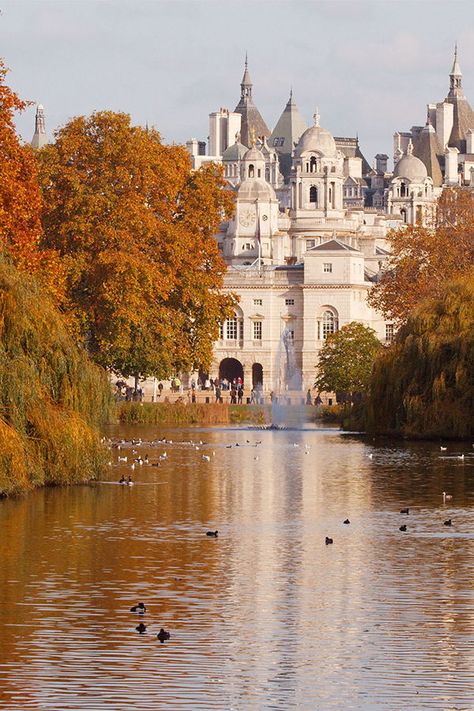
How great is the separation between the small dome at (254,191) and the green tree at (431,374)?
417 ft

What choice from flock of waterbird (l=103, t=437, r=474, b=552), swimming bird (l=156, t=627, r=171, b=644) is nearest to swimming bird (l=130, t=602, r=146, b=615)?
swimming bird (l=156, t=627, r=171, b=644)

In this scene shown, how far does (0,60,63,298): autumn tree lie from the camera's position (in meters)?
43.4

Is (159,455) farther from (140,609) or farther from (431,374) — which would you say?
(140,609)

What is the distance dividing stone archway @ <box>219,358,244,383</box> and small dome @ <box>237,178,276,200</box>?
42616mm

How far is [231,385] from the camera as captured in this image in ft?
440

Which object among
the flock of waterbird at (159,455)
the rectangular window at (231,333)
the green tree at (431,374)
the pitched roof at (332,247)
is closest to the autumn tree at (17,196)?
the flock of waterbird at (159,455)

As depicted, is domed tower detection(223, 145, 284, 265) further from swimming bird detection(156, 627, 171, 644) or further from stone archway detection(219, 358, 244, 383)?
swimming bird detection(156, 627, 171, 644)

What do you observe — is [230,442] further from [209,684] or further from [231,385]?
[231,385]

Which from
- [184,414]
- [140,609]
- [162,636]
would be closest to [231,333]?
[184,414]

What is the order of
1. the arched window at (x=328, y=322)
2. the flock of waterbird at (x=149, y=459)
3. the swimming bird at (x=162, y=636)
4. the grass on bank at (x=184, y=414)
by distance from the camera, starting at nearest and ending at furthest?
1. the swimming bird at (x=162, y=636)
2. the flock of waterbird at (x=149, y=459)
3. the grass on bank at (x=184, y=414)
4. the arched window at (x=328, y=322)

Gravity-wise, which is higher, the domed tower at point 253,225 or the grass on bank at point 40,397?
the domed tower at point 253,225

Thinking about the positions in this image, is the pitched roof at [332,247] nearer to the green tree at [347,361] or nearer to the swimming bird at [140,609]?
the green tree at [347,361]

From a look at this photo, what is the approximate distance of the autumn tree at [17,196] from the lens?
43.4 m

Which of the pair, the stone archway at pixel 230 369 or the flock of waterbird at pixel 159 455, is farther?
the stone archway at pixel 230 369
